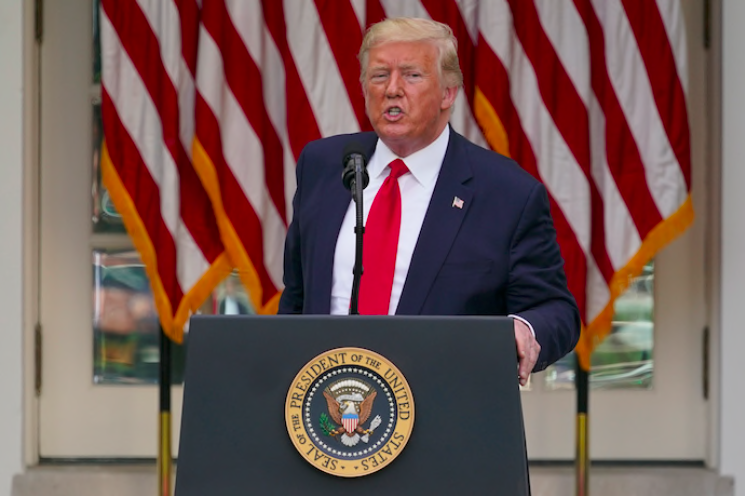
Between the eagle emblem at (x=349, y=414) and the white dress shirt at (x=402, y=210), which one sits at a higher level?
the white dress shirt at (x=402, y=210)

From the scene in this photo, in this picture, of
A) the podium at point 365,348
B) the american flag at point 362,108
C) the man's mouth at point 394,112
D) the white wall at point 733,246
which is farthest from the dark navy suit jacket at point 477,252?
the white wall at point 733,246

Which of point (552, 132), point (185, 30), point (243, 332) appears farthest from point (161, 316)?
point (243, 332)

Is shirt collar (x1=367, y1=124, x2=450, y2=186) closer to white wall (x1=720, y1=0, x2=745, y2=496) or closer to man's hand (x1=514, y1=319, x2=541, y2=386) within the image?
man's hand (x1=514, y1=319, x2=541, y2=386)

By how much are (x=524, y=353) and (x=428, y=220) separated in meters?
0.37

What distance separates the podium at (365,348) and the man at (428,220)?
1.20 ft

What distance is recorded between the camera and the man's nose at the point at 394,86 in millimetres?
1669

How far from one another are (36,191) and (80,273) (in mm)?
275

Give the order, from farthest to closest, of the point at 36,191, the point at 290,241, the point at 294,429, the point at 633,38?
the point at 36,191
the point at 633,38
the point at 290,241
the point at 294,429

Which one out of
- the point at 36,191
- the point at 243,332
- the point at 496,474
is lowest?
the point at 496,474

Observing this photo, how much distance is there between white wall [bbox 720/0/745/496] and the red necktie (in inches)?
66.3

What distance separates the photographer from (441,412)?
1222 millimetres

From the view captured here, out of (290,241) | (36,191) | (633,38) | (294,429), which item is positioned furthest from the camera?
(36,191)

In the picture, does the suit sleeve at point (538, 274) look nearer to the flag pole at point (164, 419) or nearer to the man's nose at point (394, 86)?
the man's nose at point (394, 86)

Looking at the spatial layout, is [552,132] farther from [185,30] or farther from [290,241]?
[290,241]
